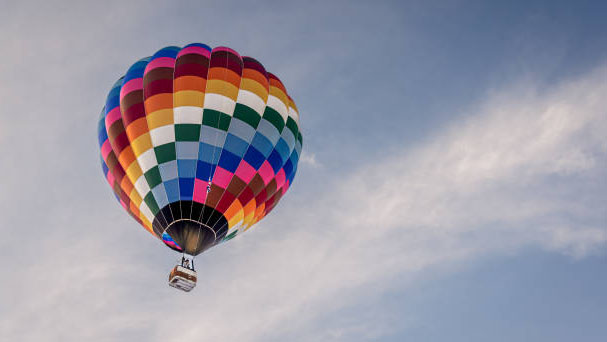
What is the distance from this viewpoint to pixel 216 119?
17.5 metres

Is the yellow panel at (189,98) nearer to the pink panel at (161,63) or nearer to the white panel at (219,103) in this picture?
the white panel at (219,103)

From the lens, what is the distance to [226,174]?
1706 centimetres

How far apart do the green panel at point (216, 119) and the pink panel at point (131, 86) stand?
2398 millimetres

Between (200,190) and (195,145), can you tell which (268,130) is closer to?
(195,145)

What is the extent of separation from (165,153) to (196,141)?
0.94 m

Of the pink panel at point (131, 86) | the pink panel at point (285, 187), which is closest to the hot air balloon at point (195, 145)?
the pink panel at point (131, 86)

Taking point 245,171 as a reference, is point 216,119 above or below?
above

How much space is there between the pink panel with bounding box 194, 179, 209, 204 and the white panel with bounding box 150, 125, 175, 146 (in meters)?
1.53

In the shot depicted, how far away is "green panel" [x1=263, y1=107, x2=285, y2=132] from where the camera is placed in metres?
18.3

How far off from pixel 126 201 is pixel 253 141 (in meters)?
4.19

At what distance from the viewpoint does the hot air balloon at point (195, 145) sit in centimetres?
1662

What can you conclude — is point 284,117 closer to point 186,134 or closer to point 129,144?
point 186,134

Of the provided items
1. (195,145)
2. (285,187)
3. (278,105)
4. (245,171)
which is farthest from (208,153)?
(285,187)

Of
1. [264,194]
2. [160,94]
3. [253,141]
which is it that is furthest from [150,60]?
[264,194]
